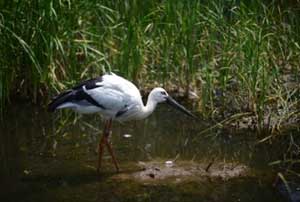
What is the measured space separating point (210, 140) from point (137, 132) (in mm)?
764

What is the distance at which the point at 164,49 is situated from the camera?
8.37m

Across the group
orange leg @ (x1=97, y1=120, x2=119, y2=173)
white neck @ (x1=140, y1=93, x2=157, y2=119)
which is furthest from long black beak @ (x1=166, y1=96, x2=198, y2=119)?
orange leg @ (x1=97, y1=120, x2=119, y2=173)

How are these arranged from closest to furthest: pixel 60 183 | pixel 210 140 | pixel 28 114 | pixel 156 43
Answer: pixel 60 183
pixel 210 140
pixel 28 114
pixel 156 43

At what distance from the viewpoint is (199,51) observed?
27.5 feet

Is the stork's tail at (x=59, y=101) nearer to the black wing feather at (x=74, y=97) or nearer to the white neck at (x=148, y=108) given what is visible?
the black wing feather at (x=74, y=97)

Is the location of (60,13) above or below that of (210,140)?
above

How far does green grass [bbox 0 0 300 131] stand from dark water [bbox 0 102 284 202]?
12.3 inches

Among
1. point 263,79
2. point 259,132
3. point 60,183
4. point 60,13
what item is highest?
point 60,13

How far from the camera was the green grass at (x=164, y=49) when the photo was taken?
753 centimetres

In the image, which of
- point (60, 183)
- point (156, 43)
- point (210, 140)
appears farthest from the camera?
point (156, 43)

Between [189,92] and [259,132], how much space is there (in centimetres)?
140

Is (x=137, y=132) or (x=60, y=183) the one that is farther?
(x=137, y=132)

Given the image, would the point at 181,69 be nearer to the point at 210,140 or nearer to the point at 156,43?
the point at 156,43

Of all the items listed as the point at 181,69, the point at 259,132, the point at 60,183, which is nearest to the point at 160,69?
the point at 181,69
